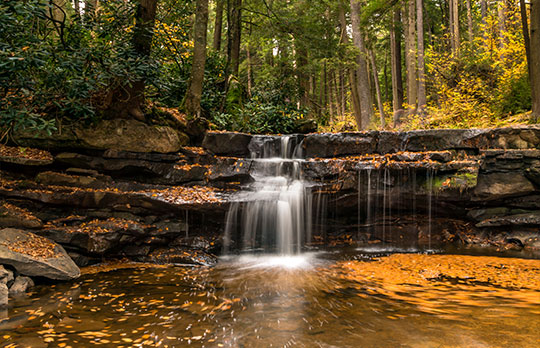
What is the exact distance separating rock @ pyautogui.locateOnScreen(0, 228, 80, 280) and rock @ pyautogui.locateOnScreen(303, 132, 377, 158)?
7.31 m

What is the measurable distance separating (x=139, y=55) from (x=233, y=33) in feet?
28.3

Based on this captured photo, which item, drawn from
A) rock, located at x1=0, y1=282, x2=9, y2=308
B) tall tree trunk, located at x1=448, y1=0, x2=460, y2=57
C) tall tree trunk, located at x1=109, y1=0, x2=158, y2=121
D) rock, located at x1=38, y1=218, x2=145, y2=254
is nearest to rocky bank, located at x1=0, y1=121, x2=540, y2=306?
rock, located at x1=38, y1=218, x2=145, y2=254

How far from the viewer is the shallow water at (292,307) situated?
362cm

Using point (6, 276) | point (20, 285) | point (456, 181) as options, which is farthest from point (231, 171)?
point (456, 181)

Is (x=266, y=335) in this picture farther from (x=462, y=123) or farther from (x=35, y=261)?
(x=462, y=123)

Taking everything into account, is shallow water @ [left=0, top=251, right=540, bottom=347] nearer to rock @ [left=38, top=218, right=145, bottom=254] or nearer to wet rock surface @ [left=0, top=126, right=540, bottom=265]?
rock @ [left=38, top=218, right=145, bottom=254]

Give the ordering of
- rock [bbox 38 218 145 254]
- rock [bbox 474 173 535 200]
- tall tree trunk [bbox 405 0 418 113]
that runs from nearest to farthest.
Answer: rock [bbox 38 218 145 254] → rock [bbox 474 173 535 200] → tall tree trunk [bbox 405 0 418 113]

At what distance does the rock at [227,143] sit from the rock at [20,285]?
18.7 ft

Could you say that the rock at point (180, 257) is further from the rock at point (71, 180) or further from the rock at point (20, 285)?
the rock at point (20, 285)

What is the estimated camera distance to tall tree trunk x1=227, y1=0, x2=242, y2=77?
48.6ft

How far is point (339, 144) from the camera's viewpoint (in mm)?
10094

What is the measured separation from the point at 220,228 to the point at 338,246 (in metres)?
3.47

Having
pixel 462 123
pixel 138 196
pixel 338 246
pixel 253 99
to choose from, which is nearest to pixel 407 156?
pixel 338 246

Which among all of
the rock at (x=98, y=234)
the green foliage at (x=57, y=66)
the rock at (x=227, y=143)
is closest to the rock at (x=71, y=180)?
the rock at (x=98, y=234)
